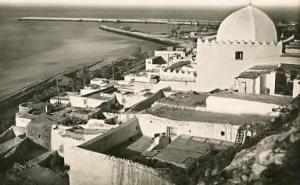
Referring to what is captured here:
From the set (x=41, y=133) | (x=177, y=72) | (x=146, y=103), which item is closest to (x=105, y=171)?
(x=146, y=103)

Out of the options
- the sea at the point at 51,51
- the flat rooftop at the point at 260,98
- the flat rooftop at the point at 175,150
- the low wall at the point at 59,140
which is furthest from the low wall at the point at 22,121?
the sea at the point at 51,51

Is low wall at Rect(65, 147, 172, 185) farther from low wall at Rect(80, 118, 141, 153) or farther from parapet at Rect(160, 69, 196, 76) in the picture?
parapet at Rect(160, 69, 196, 76)

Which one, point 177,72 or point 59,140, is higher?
point 177,72

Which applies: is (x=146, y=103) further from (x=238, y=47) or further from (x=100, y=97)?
(x=238, y=47)

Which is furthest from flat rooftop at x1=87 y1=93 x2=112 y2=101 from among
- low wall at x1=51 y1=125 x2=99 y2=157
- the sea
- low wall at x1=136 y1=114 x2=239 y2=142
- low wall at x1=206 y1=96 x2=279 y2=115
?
the sea

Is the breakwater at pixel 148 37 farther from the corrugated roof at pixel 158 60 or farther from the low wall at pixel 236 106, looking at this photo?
the low wall at pixel 236 106
